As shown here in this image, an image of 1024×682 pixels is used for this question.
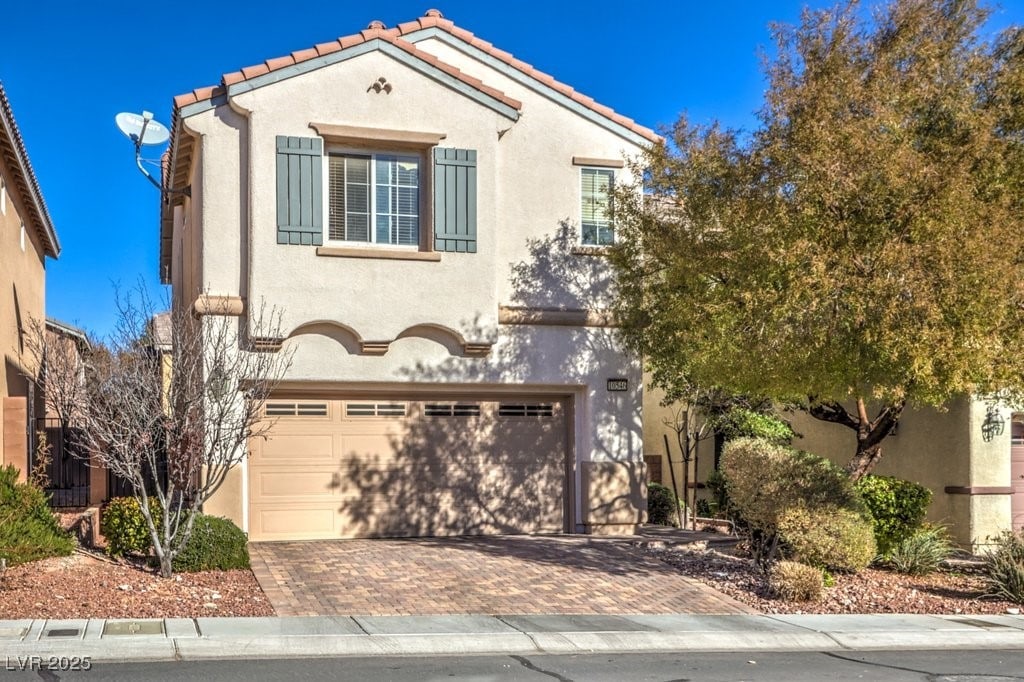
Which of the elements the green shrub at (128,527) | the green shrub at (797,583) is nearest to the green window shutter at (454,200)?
the green shrub at (128,527)

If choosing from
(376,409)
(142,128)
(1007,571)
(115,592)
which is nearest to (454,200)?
(376,409)

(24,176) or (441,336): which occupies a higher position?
(24,176)

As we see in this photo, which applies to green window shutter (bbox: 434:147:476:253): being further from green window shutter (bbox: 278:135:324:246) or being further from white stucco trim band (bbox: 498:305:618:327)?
green window shutter (bbox: 278:135:324:246)

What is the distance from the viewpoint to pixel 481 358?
16.7 m

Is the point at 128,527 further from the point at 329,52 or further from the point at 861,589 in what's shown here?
the point at 861,589

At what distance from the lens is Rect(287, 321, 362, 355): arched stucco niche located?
51.4ft

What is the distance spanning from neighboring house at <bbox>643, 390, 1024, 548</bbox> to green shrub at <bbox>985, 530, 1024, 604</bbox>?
2.12 metres

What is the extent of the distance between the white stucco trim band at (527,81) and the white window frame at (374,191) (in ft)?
8.08

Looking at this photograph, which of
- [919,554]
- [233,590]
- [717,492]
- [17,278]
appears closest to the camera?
[233,590]

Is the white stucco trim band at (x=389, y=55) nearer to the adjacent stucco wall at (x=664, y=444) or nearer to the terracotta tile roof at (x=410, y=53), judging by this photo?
the terracotta tile roof at (x=410, y=53)

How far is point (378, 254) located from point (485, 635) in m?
6.72

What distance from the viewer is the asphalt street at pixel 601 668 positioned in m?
8.88

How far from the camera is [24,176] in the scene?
61.8 ft

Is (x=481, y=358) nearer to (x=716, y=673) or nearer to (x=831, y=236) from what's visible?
(x=831, y=236)
